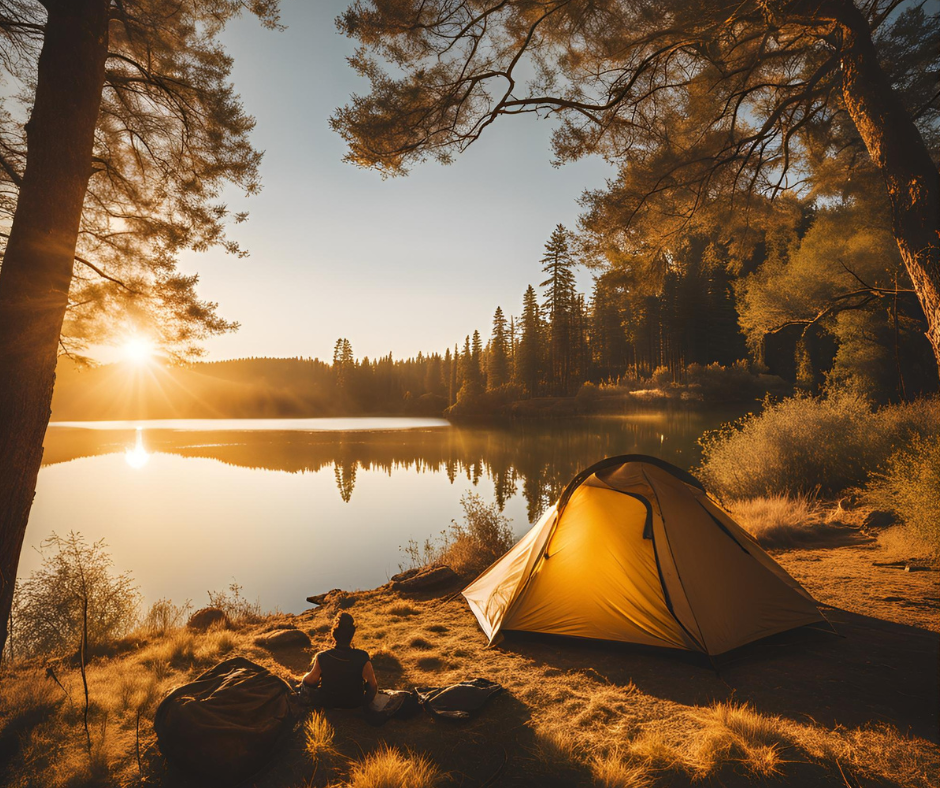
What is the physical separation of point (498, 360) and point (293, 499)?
146 feet

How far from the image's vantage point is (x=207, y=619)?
7023mm

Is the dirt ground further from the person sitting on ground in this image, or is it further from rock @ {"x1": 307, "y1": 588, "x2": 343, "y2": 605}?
rock @ {"x1": 307, "y1": 588, "x2": 343, "y2": 605}

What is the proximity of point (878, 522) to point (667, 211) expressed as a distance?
747 cm

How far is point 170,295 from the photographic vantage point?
255 inches

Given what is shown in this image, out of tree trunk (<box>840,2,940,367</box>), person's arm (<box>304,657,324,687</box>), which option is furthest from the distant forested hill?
tree trunk (<box>840,2,940,367</box>)

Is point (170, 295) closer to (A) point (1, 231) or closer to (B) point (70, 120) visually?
(A) point (1, 231)

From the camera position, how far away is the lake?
10.6m

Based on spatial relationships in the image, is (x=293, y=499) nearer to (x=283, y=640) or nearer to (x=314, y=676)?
(x=283, y=640)

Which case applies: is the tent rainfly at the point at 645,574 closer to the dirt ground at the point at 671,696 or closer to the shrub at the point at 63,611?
the dirt ground at the point at 671,696

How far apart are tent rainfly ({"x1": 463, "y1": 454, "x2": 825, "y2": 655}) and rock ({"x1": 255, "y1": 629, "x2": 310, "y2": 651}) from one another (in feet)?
7.64

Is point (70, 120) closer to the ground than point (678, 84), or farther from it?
closer to the ground

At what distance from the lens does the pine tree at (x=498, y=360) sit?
6009cm

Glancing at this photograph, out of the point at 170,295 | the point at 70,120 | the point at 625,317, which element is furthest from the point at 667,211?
the point at 625,317

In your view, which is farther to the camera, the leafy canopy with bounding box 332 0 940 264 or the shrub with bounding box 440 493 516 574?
the shrub with bounding box 440 493 516 574
